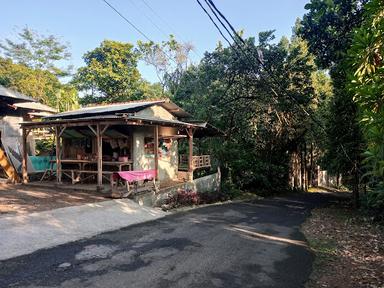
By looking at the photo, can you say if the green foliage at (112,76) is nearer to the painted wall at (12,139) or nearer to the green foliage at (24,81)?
the green foliage at (24,81)

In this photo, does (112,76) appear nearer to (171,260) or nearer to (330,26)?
(330,26)

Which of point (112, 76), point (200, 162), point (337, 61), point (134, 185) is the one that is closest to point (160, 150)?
point (200, 162)

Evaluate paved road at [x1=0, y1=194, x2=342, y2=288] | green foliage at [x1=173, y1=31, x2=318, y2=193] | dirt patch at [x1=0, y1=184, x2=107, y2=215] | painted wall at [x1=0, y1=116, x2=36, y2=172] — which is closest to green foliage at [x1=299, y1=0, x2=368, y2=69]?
green foliage at [x1=173, y1=31, x2=318, y2=193]

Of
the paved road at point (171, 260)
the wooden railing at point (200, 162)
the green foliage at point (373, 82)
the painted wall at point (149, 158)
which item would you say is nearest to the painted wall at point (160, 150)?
the painted wall at point (149, 158)

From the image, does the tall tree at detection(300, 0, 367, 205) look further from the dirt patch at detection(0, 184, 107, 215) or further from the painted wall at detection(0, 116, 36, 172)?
the painted wall at detection(0, 116, 36, 172)

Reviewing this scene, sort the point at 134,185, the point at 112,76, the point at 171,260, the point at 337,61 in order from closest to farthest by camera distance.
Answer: the point at 171,260 → the point at 134,185 → the point at 337,61 → the point at 112,76

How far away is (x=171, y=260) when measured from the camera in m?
6.58

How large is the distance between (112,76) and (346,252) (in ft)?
92.7

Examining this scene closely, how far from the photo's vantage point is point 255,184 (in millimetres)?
23094

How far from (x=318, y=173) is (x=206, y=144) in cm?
2040

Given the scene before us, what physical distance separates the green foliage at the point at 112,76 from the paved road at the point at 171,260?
24.9m

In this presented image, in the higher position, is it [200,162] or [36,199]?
[200,162]

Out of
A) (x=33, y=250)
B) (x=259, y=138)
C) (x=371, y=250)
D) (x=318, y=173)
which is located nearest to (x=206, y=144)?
(x=259, y=138)

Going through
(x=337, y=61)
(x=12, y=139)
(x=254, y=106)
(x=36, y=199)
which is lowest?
(x=36, y=199)
